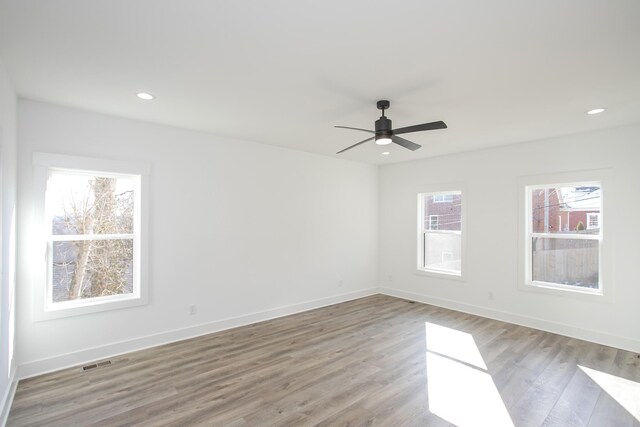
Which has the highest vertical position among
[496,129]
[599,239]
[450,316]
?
[496,129]

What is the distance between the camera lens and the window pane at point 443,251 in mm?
5609

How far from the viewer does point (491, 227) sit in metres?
5.06

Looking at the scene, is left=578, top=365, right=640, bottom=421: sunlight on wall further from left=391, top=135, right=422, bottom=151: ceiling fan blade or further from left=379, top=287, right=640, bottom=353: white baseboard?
left=391, top=135, right=422, bottom=151: ceiling fan blade

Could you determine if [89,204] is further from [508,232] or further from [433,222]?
[508,232]

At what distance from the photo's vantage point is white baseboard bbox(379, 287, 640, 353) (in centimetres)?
384

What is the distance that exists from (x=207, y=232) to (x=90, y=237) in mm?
1279

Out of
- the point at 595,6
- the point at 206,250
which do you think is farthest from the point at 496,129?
the point at 206,250

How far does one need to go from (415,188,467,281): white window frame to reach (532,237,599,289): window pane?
101 centimetres

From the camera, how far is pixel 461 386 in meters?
2.93

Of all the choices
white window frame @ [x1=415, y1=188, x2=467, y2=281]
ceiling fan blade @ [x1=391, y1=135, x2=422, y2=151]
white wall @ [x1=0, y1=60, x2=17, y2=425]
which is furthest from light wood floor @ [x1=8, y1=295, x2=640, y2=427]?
ceiling fan blade @ [x1=391, y1=135, x2=422, y2=151]

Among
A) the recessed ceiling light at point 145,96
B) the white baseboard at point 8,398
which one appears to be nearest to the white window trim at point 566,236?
the recessed ceiling light at point 145,96

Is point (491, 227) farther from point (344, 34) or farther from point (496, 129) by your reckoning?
point (344, 34)

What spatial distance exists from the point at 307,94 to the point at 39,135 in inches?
106

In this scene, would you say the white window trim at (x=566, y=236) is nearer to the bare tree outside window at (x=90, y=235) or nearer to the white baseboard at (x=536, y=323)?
the white baseboard at (x=536, y=323)
